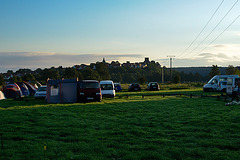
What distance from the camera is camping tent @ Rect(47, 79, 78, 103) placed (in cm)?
2108

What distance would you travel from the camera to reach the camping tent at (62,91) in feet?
69.2

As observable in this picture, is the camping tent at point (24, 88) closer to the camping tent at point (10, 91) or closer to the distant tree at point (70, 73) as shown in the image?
the camping tent at point (10, 91)

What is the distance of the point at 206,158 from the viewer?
5469mm

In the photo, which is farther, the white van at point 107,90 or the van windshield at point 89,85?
the white van at point 107,90

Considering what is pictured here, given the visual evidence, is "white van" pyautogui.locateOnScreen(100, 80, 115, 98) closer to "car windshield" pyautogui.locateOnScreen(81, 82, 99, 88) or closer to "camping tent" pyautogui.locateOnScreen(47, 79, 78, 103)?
"car windshield" pyautogui.locateOnScreen(81, 82, 99, 88)

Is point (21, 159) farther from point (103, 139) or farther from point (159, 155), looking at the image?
point (159, 155)

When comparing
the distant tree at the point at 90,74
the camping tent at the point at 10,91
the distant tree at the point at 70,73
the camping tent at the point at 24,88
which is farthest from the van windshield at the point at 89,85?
the distant tree at the point at 70,73

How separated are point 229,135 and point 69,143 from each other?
4746 millimetres

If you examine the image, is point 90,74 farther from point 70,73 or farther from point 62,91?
point 62,91

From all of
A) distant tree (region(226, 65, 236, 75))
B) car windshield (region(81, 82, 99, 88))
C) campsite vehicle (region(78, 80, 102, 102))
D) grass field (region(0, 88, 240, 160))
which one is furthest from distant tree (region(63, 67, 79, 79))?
grass field (region(0, 88, 240, 160))

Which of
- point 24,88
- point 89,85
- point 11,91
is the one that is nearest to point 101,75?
point 24,88

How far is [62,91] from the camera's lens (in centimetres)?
2119

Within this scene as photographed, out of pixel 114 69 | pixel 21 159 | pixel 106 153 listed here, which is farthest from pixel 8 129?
pixel 114 69

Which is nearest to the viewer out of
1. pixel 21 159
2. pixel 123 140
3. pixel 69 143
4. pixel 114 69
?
pixel 21 159
